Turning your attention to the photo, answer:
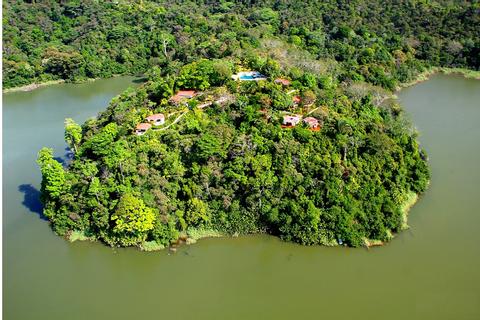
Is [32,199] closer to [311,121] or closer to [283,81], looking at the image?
[311,121]

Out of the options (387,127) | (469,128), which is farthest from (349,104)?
(469,128)

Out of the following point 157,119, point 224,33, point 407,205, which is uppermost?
point 224,33

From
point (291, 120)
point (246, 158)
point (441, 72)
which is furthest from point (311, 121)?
point (441, 72)

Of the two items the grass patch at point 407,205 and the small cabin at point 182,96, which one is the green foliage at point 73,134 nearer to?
the small cabin at point 182,96

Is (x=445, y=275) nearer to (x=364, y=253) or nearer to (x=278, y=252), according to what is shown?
(x=364, y=253)

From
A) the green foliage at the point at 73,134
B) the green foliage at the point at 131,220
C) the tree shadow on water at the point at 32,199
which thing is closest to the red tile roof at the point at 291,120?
the green foliage at the point at 131,220

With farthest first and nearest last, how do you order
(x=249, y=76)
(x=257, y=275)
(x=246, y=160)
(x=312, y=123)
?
(x=249, y=76), (x=312, y=123), (x=246, y=160), (x=257, y=275)
